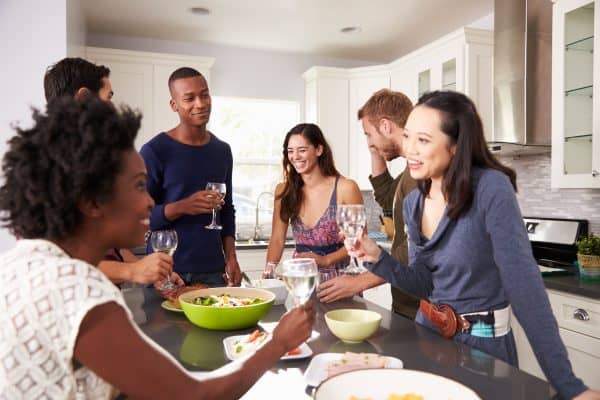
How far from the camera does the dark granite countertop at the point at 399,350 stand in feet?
3.33

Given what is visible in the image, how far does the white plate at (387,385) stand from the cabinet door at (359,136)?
394 centimetres

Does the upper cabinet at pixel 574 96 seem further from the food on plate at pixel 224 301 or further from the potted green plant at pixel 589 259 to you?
the food on plate at pixel 224 301

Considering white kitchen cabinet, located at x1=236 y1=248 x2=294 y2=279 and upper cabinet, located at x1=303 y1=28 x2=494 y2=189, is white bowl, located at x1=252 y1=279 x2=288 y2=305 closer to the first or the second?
white kitchen cabinet, located at x1=236 y1=248 x2=294 y2=279

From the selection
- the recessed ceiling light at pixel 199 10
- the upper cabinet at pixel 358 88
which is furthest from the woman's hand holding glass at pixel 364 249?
the recessed ceiling light at pixel 199 10

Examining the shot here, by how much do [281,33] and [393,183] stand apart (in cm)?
237

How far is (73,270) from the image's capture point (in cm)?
70

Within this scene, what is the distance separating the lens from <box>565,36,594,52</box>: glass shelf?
2695mm

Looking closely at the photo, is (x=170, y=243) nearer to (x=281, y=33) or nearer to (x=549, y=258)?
(x=549, y=258)

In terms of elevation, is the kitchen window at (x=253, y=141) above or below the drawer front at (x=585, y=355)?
above

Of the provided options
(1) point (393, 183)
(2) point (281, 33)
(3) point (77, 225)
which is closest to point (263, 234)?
(2) point (281, 33)

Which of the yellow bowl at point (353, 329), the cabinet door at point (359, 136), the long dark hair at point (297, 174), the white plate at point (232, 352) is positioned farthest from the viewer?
the cabinet door at point (359, 136)

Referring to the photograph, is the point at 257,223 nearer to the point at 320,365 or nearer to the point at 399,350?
the point at 399,350

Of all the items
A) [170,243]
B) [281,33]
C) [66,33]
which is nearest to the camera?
[170,243]

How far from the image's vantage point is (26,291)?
2.22 feet
